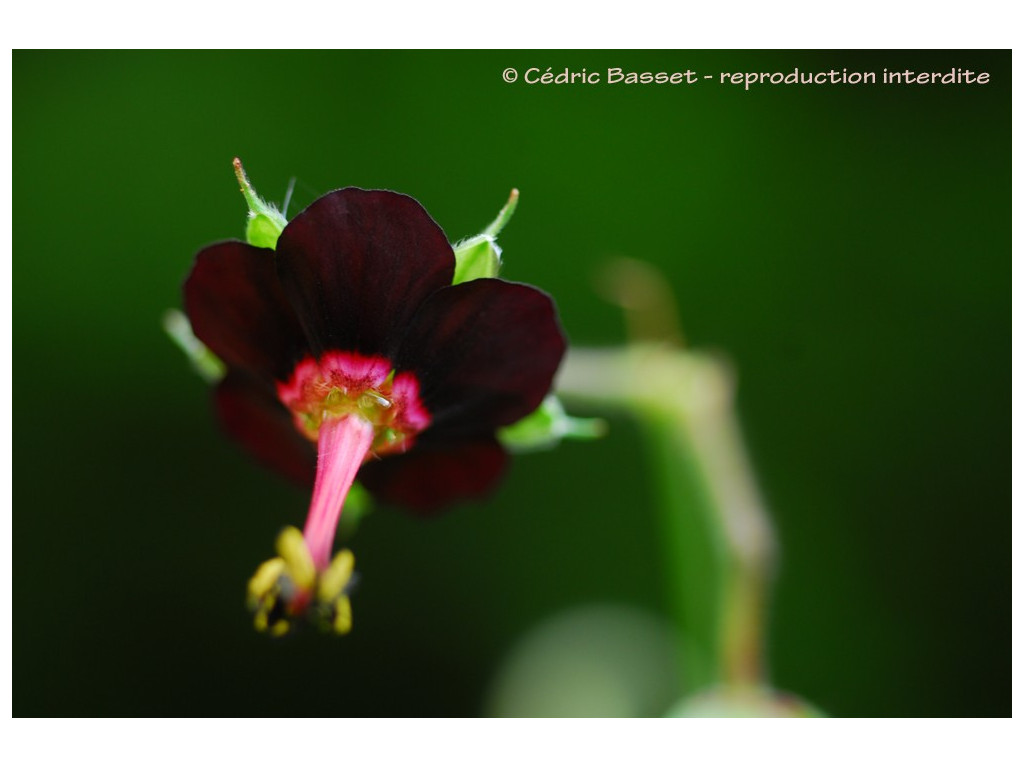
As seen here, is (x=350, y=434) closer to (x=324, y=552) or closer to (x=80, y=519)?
(x=324, y=552)

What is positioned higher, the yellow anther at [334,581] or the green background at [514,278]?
the green background at [514,278]

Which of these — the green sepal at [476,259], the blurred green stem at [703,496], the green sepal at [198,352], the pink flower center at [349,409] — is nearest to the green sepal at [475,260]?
the green sepal at [476,259]

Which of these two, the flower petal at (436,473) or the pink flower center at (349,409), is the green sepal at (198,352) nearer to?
the pink flower center at (349,409)

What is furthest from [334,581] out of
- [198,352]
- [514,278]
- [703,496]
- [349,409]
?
[514,278]

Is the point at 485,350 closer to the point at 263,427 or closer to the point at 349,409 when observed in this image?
the point at 349,409

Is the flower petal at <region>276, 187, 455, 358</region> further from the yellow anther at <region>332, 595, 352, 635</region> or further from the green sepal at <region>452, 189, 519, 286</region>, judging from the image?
the yellow anther at <region>332, 595, 352, 635</region>

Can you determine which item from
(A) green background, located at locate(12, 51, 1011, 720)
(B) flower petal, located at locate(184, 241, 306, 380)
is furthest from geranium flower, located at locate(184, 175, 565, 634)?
(A) green background, located at locate(12, 51, 1011, 720)
